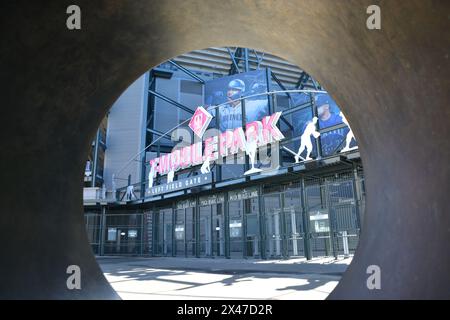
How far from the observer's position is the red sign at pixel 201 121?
25.2 m

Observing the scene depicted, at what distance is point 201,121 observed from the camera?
83.7 ft

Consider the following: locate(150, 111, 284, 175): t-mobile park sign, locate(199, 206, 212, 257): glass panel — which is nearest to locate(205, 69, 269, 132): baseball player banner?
locate(150, 111, 284, 175): t-mobile park sign

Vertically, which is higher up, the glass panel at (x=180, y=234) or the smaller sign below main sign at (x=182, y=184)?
the smaller sign below main sign at (x=182, y=184)

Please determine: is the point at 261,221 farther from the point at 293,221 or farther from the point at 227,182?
the point at 227,182

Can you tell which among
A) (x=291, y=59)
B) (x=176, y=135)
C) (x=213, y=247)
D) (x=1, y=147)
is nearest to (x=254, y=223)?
(x=213, y=247)

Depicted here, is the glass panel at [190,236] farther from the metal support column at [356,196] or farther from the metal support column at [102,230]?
the metal support column at [356,196]

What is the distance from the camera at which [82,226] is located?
5039 mm

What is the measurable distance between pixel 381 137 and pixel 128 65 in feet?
10.5

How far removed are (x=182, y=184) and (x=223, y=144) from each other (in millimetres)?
3789

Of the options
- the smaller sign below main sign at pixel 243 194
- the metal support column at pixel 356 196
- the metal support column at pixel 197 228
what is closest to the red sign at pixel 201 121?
the metal support column at pixel 197 228

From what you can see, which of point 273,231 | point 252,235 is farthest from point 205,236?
point 273,231

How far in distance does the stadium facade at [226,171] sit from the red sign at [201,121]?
0.73 ft

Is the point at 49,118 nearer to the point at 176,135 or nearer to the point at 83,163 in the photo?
the point at 83,163

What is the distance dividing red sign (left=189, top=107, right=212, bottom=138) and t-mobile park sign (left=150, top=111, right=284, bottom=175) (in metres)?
0.05
